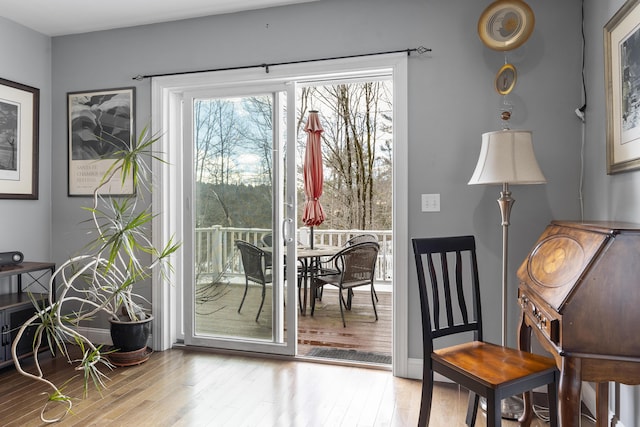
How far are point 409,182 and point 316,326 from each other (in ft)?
6.63

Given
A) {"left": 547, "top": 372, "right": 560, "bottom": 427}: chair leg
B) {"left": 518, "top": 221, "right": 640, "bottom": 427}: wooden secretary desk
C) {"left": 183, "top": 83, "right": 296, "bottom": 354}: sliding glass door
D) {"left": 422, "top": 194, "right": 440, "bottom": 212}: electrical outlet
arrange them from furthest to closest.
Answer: {"left": 183, "top": 83, "right": 296, "bottom": 354}: sliding glass door, {"left": 422, "top": 194, "right": 440, "bottom": 212}: electrical outlet, {"left": 547, "top": 372, "right": 560, "bottom": 427}: chair leg, {"left": 518, "top": 221, "right": 640, "bottom": 427}: wooden secretary desk

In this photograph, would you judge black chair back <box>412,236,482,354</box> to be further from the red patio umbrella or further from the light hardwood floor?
the red patio umbrella

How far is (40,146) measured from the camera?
11.8 ft

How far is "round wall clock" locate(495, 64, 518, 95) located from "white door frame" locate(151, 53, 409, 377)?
22.7 inches

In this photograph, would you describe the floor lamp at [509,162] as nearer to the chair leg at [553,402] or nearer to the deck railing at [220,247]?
the chair leg at [553,402]

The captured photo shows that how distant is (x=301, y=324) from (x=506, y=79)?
2.92 metres

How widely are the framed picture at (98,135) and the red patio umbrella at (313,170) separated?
A: 1856 mm

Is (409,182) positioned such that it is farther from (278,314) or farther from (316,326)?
(316,326)

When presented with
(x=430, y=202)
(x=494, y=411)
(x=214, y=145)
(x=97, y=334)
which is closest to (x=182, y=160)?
(x=214, y=145)

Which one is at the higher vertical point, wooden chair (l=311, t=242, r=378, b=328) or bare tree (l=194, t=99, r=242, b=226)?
bare tree (l=194, t=99, r=242, b=226)

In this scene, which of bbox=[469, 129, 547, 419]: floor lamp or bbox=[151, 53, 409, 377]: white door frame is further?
bbox=[151, 53, 409, 377]: white door frame

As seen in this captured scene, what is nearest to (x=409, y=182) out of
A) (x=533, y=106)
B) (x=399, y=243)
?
(x=399, y=243)

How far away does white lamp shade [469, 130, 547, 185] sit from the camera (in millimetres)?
2246

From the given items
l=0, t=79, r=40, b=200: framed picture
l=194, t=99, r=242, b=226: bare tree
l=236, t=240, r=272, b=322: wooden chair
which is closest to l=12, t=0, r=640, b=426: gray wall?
l=0, t=79, r=40, b=200: framed picture
